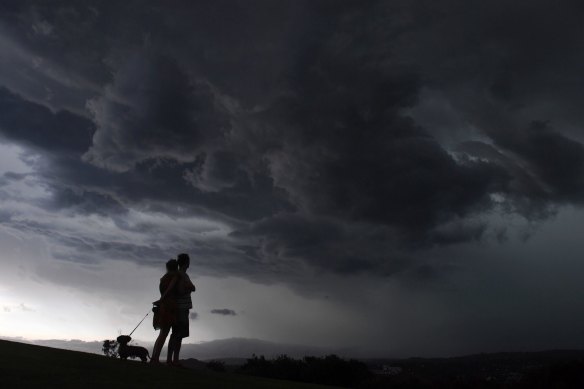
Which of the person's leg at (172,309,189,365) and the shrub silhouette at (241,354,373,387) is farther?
the shrub silhouette at (241,354,373,387)

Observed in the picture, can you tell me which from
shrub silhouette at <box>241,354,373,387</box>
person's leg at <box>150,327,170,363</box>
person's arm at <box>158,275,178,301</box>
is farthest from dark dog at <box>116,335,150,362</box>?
shrub silhouette at <box>241,354,373,387</box>

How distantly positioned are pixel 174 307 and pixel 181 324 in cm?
51

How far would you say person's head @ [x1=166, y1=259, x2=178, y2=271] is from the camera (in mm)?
14516

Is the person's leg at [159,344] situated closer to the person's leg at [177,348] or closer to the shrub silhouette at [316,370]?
the person's leg at [177,348]

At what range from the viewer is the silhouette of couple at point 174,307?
14430mm

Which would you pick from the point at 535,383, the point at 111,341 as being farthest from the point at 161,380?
the point at 535,383

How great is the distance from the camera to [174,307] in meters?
14.5

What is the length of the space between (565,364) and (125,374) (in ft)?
72.1

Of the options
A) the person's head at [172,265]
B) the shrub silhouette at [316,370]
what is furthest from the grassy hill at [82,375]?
the shrub silhouette at [316,370]

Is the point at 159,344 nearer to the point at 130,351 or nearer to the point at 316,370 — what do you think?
the point at 130,351

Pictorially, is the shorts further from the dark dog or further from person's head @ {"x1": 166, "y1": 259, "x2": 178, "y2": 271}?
the dark dog

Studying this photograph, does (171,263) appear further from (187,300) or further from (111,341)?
(111,341)

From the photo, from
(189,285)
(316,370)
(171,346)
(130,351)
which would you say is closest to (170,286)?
(189,285)

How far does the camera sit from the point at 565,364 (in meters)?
25.6
